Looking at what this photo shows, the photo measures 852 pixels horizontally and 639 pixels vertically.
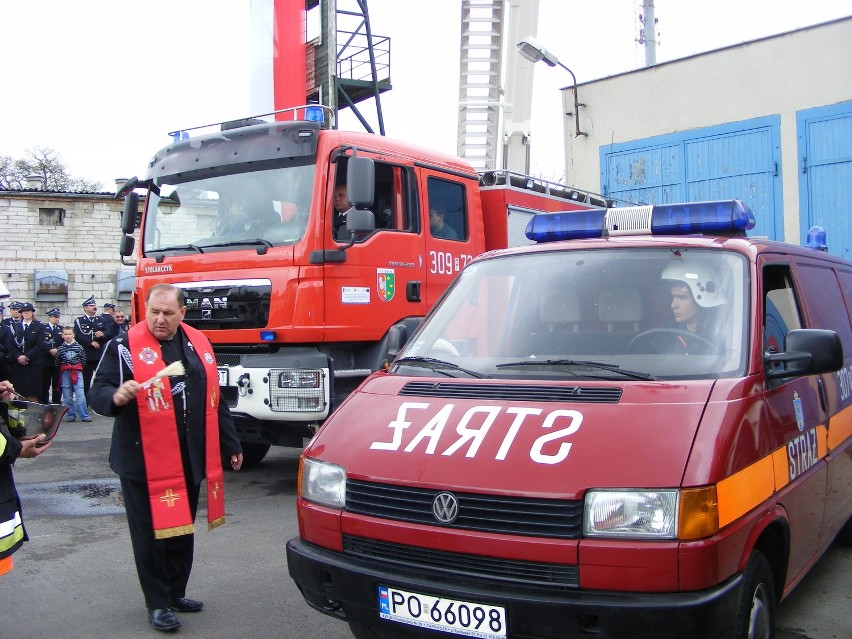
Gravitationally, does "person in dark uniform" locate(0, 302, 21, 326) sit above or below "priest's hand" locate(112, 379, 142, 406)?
above

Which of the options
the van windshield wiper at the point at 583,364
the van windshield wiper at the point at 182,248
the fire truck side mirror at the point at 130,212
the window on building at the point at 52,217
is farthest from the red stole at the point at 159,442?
the window on building at the point at 52,217

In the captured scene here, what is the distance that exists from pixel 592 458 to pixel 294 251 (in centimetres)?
424

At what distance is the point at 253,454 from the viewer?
8.51 meters

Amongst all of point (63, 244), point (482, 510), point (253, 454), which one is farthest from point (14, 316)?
point (482, 510)

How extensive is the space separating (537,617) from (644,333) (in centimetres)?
140

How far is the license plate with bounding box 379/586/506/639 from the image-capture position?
2777 mm

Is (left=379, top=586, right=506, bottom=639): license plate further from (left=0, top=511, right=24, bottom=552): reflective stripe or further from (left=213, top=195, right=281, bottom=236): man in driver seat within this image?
(left=213, top=195, right=281, bottom=236): man in driver seat

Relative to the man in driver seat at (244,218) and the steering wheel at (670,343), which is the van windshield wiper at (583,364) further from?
the man in driver seat at (244,218)

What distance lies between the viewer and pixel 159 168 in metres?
7.74

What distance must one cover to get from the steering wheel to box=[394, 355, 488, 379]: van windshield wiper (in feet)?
2.22

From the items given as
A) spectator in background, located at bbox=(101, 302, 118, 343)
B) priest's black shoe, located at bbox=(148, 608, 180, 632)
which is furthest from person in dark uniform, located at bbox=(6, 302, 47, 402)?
priest's black shoe, located at bbox=(148, 608, 180, 632)

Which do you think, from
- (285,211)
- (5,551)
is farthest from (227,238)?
(5,551)

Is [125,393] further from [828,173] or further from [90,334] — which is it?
[828,173]

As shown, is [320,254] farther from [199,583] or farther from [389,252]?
[199,583]
